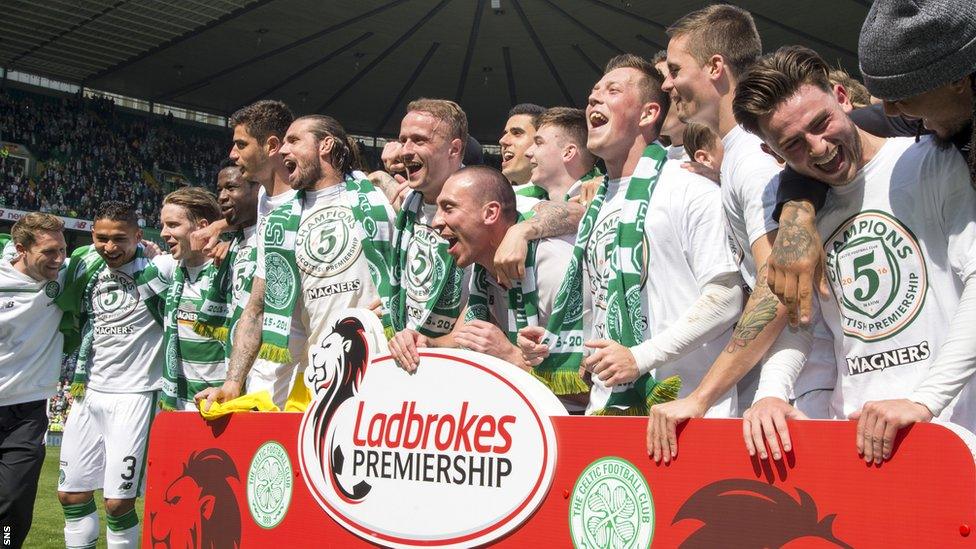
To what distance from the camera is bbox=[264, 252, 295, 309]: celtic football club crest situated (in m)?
4.34

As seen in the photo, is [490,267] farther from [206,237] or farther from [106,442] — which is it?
[106,442]

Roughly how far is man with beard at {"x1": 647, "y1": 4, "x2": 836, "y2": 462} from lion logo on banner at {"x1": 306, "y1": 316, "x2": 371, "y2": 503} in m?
1.15

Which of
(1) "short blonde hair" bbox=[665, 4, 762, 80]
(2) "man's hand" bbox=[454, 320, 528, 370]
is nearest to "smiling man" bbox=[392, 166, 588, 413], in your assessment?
(2) "man's hand" bbox=[454, 320, 528, 370]

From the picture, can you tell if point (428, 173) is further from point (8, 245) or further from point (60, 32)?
point (60, 32)

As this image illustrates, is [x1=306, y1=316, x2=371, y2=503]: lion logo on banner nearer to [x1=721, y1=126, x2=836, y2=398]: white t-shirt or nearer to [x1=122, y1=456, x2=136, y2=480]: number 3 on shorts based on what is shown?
[x1=721, y1=126, x2=836, y2=398]: white t-shirt

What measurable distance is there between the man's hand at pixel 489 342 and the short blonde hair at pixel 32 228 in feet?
12.7

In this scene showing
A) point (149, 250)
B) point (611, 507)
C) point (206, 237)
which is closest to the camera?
point (611, 507)

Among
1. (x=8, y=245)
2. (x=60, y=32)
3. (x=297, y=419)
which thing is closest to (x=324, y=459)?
(x=297, y=419)

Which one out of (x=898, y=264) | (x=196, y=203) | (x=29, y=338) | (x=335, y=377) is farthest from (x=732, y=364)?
(x=29, y=338)

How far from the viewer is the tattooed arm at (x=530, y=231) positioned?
10.6 ft

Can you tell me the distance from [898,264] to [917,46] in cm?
52

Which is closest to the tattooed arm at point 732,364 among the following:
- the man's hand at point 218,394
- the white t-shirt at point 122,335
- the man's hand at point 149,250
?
the man's hand at point 218,394

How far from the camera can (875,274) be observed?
222 cm

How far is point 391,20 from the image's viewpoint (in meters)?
24.7
